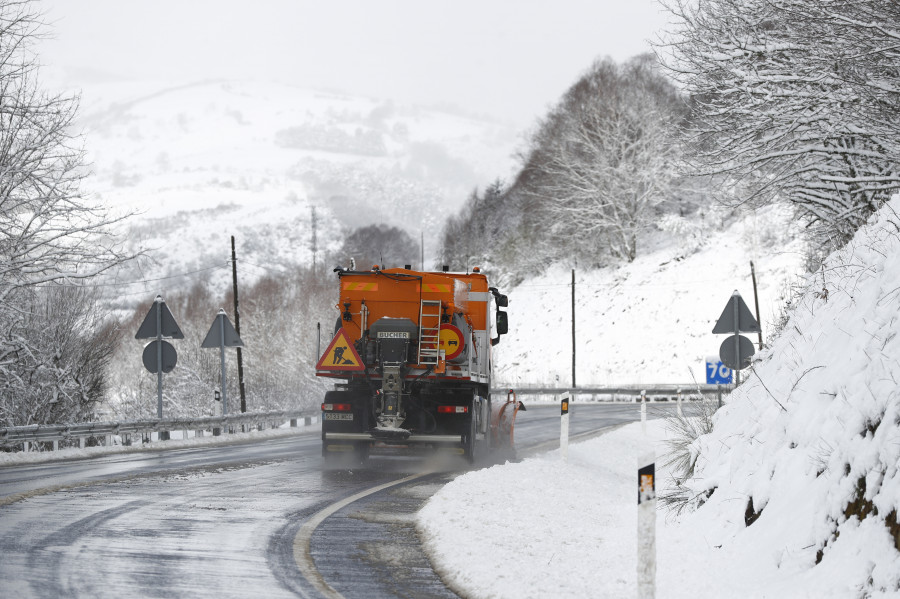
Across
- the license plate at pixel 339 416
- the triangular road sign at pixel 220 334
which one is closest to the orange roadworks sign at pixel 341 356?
the license plate at pixel 339 416

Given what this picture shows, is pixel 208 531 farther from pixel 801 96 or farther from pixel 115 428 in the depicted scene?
pixel 115 428

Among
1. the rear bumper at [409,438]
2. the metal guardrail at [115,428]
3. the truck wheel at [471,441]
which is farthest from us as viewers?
the metal guardrail at [115,428]

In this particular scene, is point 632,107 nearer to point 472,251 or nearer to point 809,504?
point 472,251

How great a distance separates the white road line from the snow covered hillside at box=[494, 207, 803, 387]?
39.1 metres

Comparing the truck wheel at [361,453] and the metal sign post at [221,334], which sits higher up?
the metal sign post at [221,334]

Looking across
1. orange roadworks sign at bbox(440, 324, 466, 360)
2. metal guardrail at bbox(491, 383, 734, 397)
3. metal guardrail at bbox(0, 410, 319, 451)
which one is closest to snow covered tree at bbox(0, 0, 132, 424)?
metal guardrail at bbox(0, 410, 319, 451)

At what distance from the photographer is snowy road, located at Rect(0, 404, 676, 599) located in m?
6.48

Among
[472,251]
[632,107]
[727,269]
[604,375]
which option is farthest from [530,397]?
[472,251]

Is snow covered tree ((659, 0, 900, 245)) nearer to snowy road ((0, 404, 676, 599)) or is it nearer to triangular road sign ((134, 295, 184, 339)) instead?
snowy road ((0, 404, 676, 599))

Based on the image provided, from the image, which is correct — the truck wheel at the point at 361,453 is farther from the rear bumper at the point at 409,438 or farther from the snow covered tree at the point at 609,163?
the snow covered tree at the point at 609,163

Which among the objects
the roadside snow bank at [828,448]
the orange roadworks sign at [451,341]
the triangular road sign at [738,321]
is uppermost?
the triangular road sign at [738,321]

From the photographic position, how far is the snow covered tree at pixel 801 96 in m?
12.1

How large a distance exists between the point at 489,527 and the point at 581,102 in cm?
5812

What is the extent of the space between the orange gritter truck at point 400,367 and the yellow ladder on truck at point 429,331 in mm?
16
